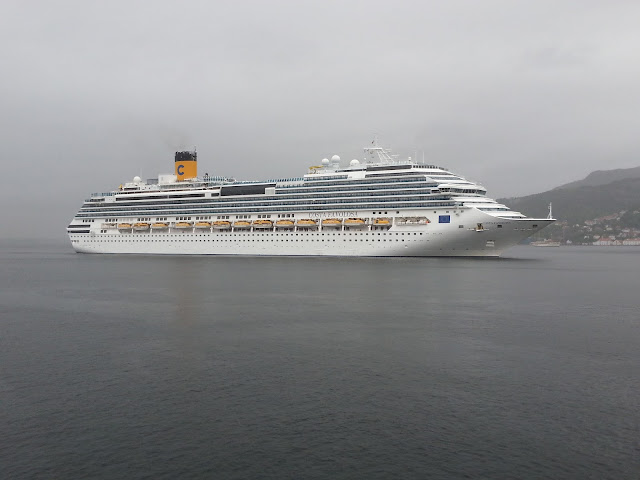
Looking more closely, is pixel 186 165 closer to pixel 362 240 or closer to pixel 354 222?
pixel 354 222

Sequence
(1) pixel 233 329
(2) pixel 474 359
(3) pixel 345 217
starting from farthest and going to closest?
(3) pixel 345 217 → (1) pixel 233 329 → (2) pixel 474 359

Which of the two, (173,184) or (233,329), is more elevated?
(173,184)

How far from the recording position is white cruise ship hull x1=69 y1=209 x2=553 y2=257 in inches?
3081

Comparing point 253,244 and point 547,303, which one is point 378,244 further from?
point 547,303

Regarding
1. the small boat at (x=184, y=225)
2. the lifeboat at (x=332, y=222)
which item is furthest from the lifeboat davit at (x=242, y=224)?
the lifeboat at (x=332, y=222)

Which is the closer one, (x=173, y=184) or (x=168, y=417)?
(x=168, y=417)

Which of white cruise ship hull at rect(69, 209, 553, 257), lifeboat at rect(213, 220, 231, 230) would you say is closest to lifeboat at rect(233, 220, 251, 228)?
white cruise ship hull at rect(69, 209, 553, 257)

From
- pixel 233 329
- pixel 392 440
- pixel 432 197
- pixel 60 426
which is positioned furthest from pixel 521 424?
pixel 432 197

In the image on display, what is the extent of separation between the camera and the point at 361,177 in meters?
90.4

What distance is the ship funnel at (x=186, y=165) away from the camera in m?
114

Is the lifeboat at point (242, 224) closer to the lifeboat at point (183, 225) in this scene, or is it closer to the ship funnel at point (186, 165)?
the lifeboat at point (183, 225)

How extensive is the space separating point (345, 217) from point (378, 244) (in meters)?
7.56

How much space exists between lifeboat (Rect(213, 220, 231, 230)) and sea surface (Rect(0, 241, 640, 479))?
198 ft

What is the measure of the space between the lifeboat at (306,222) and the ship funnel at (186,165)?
108ft
